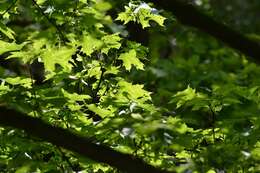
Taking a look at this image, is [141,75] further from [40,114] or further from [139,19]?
[40,114]

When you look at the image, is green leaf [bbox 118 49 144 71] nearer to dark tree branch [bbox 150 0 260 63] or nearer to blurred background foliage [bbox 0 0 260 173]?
blurred background foliage [bbox 0 0 260 173]

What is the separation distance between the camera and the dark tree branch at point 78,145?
101cm

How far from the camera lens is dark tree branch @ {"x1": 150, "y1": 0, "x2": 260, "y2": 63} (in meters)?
0.94

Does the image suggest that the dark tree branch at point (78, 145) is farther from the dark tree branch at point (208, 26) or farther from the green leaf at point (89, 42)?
the green leaf at point (89, 42)

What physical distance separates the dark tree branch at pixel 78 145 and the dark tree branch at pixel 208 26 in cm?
34

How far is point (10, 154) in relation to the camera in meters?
3.63

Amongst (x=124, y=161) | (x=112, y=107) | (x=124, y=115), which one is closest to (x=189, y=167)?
(x=124, y=115)

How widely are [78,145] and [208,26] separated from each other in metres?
0.40

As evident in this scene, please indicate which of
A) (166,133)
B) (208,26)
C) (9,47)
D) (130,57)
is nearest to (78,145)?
(208,26)

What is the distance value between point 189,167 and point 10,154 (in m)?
1.68

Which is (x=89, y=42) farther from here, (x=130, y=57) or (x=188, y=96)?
(x=188, y=96)

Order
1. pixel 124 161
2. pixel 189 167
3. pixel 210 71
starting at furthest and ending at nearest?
pixel 210 71
pixel 189 167
pixel 124 161

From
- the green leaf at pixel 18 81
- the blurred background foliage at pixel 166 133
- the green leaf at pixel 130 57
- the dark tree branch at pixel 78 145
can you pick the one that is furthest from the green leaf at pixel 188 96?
the dark tree branch at pixel 78 145

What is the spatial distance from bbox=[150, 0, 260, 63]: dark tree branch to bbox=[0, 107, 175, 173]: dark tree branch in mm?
345
